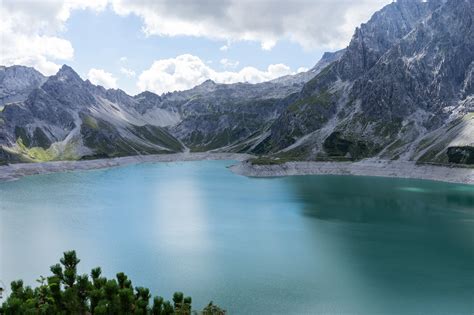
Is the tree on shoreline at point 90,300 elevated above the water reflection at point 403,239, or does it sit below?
above

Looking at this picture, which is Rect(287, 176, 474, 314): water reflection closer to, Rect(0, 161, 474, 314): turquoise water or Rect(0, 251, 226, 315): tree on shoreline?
Rect(0, 161, 474, 314): turquoise water

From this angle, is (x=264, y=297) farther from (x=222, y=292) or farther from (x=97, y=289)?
(x=97, y=289)

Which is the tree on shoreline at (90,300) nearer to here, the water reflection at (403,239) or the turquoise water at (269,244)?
the turquoise water at (269,244)

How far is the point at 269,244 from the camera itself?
8319 cm

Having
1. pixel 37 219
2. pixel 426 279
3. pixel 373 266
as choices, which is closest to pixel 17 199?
Result: pixel 37 219

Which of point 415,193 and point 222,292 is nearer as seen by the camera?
point 222,292

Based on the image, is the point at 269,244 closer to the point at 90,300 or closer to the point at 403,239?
the point at 403,239

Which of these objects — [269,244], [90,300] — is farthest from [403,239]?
[90,300]

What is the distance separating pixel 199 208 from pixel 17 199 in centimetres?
6331

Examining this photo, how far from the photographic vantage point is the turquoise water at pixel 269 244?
55.7 metres

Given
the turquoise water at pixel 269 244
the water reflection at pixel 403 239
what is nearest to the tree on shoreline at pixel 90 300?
the turquoise water at pixel 269 244

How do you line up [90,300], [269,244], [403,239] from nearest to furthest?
[90,300] → [269,244] → [403,239]

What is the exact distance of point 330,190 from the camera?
159375 mm

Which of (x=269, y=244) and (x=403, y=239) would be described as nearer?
(x=269, y=244)
